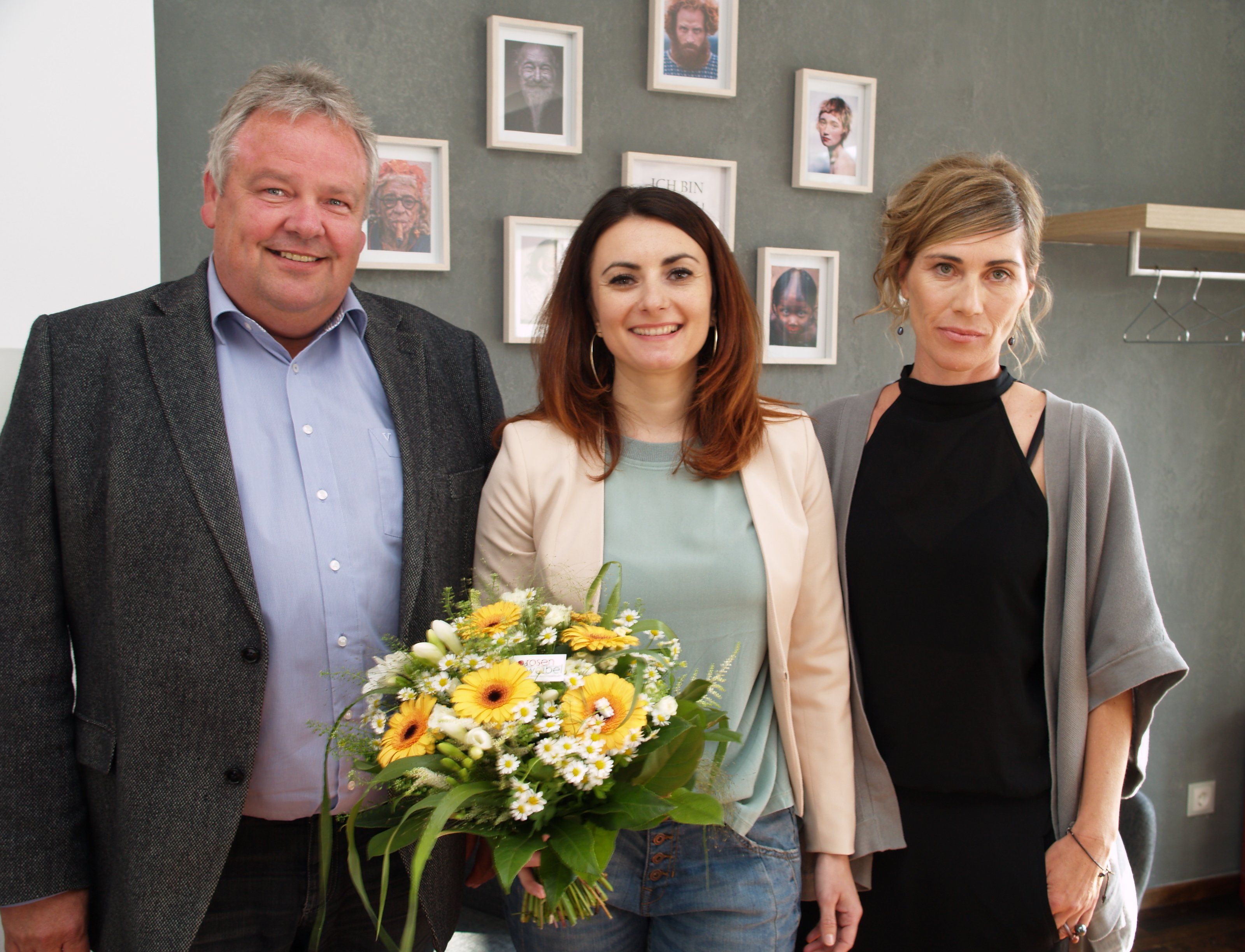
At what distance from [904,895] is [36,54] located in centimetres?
229

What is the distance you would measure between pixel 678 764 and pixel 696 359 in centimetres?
83

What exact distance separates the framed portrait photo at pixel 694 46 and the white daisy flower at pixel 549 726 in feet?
6.72

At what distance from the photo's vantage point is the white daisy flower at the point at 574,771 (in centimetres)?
108

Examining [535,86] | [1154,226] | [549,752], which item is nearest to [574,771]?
[549,752]

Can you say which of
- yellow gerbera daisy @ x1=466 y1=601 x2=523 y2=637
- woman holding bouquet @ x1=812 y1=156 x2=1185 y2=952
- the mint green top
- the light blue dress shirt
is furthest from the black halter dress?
the light blue dress shirt

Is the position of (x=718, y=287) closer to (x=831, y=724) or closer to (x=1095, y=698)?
(x=831, y=724)

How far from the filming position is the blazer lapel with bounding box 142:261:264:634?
1422mm

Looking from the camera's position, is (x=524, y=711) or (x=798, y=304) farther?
(x=798, y=304)

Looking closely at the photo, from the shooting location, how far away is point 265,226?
151cm

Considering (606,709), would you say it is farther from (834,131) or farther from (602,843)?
(834,131)

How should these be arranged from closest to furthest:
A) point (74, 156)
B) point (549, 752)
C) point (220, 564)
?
point (549, 752) → point (220, 564) → point (74, 156)

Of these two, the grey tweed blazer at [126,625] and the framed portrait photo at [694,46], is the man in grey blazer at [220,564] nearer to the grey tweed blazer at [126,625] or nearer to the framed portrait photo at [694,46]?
the grey tweed blazer at [126,625]

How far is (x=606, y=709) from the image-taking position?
113cm

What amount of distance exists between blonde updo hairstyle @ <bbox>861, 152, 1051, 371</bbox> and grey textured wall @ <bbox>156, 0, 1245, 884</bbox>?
3.51 feet
